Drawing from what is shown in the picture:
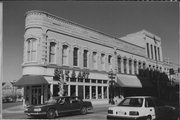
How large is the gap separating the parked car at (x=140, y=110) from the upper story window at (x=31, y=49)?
454 centimetres

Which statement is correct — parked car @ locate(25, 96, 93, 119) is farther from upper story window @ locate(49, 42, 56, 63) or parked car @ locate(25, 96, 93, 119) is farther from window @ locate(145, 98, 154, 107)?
window @ locate(145, 98, 154, 107)

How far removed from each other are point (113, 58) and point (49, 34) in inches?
296

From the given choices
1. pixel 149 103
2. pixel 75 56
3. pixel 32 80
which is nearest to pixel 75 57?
pixel 75 56

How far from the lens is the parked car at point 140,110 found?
6.53 m

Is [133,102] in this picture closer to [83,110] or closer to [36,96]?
[83,110]

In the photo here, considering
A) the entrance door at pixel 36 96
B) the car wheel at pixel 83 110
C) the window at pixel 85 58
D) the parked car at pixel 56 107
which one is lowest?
the car wheel at pixel 83 110

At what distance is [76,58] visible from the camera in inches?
591

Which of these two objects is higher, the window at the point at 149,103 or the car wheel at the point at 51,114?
the window at the point at 149,103

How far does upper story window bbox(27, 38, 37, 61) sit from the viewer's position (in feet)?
31.8

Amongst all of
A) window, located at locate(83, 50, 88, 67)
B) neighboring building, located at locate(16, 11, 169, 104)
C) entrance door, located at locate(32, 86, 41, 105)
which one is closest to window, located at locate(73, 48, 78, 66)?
neighboring building, located at locate(16, 11, 169, 104)

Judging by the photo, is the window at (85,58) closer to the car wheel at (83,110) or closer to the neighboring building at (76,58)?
the neighboring building at (76,58)

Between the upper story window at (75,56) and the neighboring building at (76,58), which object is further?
the upper story window at (75,56)

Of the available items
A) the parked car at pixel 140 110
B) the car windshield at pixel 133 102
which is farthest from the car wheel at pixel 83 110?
the car windshield at pixel 133 102

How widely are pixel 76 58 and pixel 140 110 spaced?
8913 millimetres
